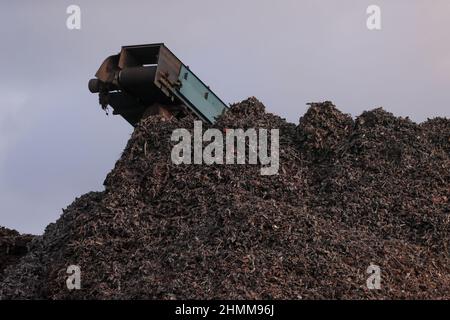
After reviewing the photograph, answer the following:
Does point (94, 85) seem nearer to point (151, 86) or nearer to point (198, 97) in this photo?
point (151, 86)

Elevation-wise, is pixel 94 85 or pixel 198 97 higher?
pixel 94 85

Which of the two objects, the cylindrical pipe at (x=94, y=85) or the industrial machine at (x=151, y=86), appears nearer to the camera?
the industrial machine at (x=151, y=86)

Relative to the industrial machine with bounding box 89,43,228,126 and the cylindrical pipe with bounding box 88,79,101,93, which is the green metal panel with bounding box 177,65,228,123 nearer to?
the industrial machine with bounding box 89,43,228,126

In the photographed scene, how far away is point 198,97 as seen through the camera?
63.4 feet

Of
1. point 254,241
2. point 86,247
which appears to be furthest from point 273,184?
point 86,247

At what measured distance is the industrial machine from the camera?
18.6 m

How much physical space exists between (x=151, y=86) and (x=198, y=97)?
1061mm

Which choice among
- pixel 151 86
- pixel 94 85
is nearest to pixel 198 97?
pixel 151 86

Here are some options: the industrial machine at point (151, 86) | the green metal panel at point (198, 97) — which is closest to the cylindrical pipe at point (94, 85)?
the industrial machine at point (151, 86)

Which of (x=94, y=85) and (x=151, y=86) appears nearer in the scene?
(x=151, y=86)

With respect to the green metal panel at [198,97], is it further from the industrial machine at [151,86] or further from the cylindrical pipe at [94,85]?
the cylindrical pipe at [94,85]

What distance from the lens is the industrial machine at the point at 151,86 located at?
18.6m

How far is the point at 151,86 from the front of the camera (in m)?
18.6
